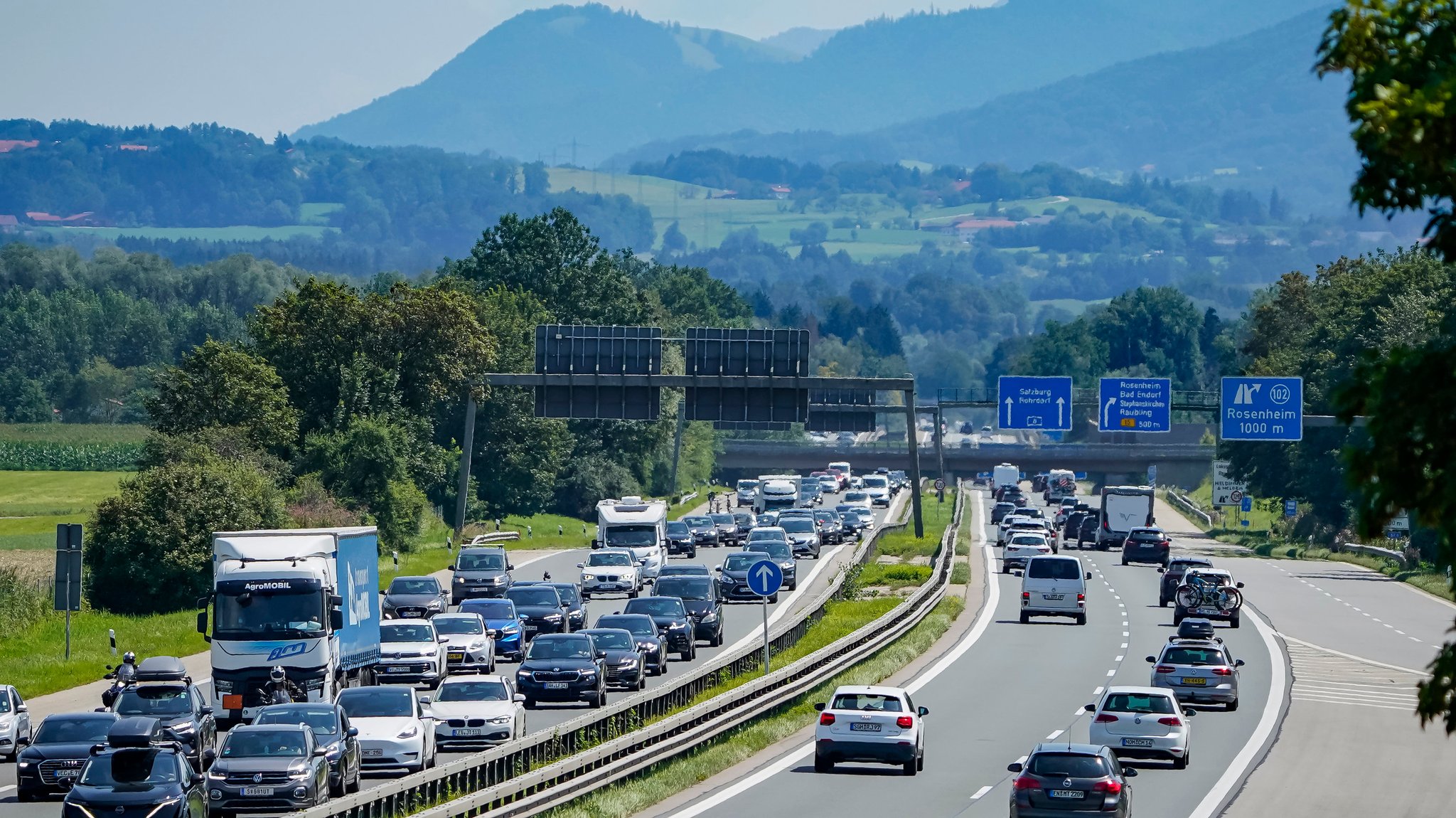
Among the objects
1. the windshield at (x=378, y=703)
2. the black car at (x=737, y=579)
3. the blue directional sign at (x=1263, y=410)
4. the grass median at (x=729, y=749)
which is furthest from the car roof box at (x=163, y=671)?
the blue directional sign at (x=1263, y=410)

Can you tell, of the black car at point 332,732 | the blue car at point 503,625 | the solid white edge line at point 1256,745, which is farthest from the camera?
Result: the blue car at point 503,625

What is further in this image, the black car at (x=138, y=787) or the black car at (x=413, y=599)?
the black car at (x=413, y=599)

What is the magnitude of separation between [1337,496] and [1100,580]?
30.2 meters

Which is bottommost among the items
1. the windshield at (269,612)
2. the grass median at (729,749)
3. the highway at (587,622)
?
the highway at (587,622)

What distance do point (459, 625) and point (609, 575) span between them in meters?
19.0

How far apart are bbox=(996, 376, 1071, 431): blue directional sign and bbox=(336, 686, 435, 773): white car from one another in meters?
62.3

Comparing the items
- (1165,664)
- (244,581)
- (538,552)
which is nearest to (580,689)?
(244,581)

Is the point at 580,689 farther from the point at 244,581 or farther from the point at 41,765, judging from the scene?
the point at 41,765

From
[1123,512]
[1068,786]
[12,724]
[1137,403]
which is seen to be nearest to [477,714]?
[12,724]

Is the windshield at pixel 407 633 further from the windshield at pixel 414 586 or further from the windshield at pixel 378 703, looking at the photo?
the windshield at pixel 414 586

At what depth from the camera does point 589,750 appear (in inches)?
959

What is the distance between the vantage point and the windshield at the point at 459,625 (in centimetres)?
4078

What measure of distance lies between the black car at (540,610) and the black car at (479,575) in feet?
21.1

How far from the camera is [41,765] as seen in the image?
25.3m
